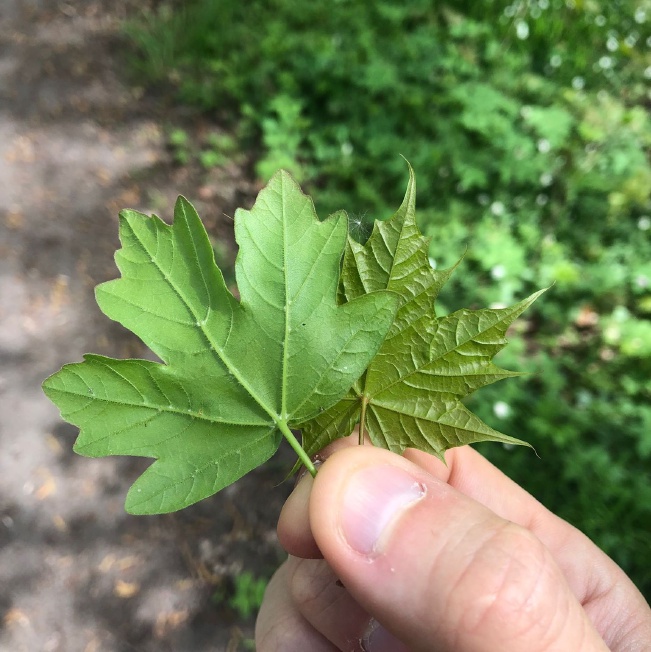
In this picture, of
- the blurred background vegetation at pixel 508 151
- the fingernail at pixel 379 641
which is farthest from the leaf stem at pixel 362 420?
the blurred background vegetation at pixel 508 151

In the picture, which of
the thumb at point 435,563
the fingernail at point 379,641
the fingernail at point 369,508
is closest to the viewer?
the thumb at point 435,563

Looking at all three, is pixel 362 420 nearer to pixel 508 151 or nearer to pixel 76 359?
pixel 76 359

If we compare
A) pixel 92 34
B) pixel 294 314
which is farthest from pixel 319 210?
pixel 92 34

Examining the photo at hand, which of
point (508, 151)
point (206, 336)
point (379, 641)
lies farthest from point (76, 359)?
point (508, 151)

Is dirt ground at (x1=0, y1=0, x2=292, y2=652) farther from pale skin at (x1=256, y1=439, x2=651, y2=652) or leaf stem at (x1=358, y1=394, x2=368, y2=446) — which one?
leaf stem at (x1=358, y1=394, x2=368, y2=446)

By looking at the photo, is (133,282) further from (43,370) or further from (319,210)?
(43,370)

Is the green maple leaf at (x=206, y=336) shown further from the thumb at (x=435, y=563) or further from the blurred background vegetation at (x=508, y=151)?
the blurred background vegetation at (x=508, y=151)
